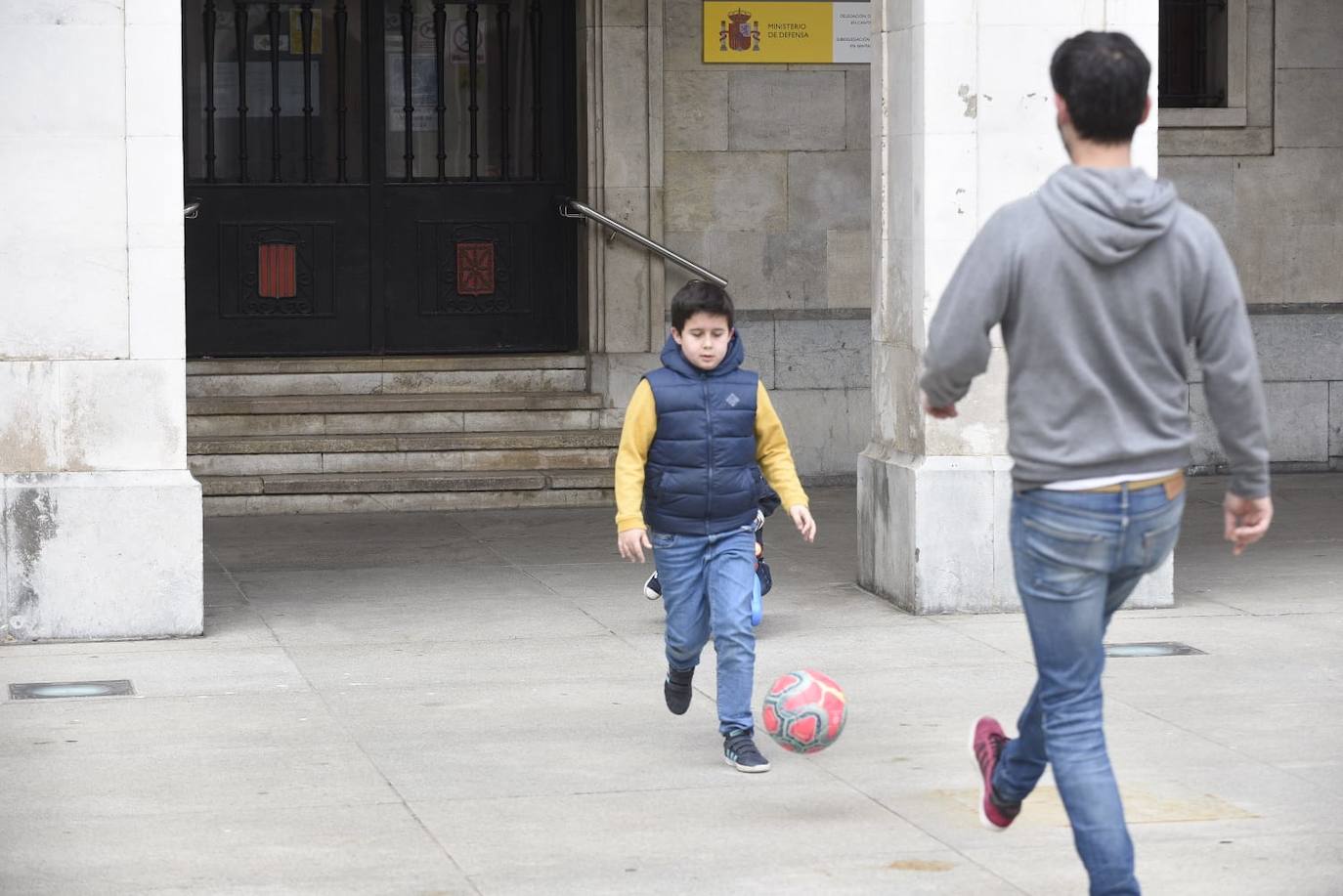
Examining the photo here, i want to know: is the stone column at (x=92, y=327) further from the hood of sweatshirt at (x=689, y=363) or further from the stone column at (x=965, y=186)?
the stone column at (x=965, y=186)

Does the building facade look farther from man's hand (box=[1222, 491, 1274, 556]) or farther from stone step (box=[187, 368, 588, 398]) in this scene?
man's hand (box=[1222, 491, 1274, 556])

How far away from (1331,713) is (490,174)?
8420mm

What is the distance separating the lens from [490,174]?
46.6 feet

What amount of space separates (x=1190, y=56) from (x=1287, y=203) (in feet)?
3.94

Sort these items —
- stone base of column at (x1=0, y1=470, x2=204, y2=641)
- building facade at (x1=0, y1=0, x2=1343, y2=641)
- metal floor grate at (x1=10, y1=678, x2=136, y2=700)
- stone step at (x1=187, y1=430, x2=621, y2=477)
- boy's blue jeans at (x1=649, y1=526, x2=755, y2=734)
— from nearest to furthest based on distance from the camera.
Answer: boy's blue jeans at (x1=649, y1=526, x2=755, y2=734) → metal floor grate at (x1=10, y1=678, x2=136, y2=700) → stone base of column at (x1=0, y1=470, x2=204, y2=641) → stone step at (x1=187, y1=430, x2=621, y2=477) → building facade at (x1=0, y1=0, x2=1343, y2=641)

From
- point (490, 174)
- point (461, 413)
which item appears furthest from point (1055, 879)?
point (490, 174)

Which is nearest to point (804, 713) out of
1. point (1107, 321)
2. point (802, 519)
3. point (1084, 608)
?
point (802, 519)

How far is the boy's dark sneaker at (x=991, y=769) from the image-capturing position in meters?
4.94

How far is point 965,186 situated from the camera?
29.3 ft

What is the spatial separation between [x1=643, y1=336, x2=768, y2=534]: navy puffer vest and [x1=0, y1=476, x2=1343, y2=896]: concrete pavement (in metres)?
0.75

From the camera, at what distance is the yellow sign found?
13781 mm

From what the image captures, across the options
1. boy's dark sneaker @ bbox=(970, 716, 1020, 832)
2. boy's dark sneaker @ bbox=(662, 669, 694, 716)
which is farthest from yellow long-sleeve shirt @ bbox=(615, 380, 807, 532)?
boy's dark sneaker @ bbox=(970, 716, 1020, 832)

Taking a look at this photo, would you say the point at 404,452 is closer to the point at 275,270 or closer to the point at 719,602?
the point at 275,270

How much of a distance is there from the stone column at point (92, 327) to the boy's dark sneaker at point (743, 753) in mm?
3062
